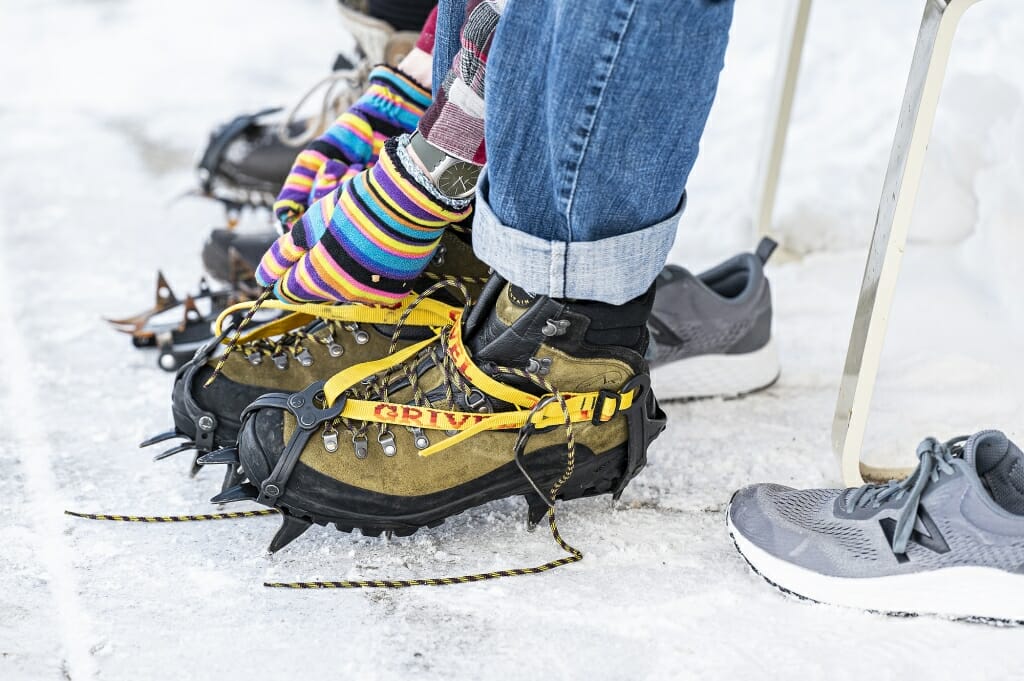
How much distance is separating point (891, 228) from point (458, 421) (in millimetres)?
449

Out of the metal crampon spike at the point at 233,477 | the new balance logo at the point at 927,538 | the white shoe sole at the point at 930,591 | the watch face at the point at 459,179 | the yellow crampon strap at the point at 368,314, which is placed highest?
the watch face at the point at 459,179

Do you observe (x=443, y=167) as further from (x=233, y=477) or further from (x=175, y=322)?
(x=175, y=322)

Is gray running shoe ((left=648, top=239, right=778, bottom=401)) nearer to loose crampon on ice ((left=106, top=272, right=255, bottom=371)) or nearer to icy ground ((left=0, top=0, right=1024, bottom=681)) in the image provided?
icy ground ((left=0, top=0, right=1024, bottom=681))

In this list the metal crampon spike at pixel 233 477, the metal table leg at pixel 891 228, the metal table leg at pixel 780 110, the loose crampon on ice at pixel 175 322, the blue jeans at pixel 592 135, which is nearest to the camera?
the blue jeans at pixel 592 135

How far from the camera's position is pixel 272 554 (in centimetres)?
91

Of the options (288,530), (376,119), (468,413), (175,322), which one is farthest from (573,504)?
(175,322)

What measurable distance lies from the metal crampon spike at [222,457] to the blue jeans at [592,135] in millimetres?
304

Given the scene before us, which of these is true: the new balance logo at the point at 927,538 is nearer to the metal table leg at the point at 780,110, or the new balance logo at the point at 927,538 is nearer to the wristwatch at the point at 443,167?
the wristwatch at the point at 443,167

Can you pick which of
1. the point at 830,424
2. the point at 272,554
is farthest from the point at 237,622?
the point at 830,424

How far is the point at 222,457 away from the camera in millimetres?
904

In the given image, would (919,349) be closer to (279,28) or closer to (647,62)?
(647,62)

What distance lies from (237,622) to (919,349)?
3.18ft

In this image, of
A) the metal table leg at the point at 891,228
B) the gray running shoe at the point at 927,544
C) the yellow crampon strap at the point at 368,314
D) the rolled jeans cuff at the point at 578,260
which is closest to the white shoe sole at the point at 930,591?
the gray running shoe at the point at 927,544

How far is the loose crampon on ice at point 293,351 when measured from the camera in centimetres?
98
